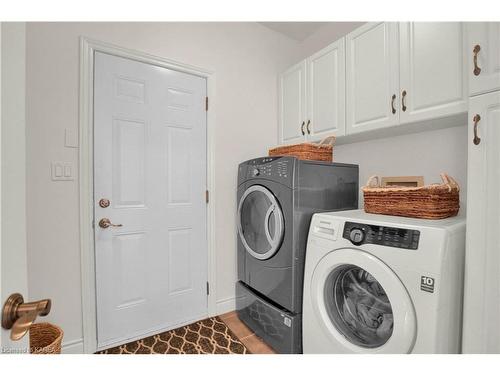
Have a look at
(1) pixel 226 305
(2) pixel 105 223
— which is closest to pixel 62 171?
(2) pixel 105 223

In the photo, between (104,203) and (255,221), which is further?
(255,221)

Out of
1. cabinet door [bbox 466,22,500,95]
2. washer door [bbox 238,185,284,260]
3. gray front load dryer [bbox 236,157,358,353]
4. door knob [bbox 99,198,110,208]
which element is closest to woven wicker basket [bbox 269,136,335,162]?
gray front load dryer [bbox 236,157,358,353]

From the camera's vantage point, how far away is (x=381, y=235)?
1086 mm

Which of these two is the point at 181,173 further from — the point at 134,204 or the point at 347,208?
the point at 347,208

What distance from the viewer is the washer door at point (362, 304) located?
3.21ft

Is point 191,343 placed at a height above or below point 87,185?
below

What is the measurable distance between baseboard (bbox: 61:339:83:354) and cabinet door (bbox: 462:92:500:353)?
208 centimetres

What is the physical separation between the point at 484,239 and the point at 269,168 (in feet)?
3.65

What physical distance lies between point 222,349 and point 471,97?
1.97 m

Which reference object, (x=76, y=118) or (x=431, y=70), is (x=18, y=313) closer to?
(x=76, y=118)

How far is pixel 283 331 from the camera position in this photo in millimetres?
1518

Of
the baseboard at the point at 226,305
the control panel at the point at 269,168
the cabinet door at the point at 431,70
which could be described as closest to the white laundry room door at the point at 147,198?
the baseboard at the point at 226,305

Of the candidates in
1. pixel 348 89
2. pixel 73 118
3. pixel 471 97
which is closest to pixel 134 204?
pixel 73 118

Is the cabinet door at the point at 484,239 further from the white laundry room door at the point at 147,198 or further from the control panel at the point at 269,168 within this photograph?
the white laundry room door at the point at 147,198
